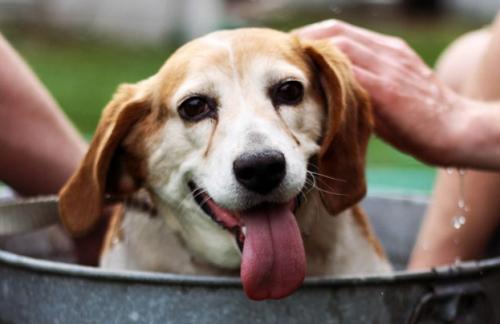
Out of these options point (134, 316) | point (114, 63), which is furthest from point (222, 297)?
point (114, 63)

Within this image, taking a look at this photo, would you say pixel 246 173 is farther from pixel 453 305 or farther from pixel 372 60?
pixel 372 60

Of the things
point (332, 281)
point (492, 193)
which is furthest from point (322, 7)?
point (332, 281)

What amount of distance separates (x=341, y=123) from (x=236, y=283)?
0.52 metres

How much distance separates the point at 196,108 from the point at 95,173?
26 centimetres

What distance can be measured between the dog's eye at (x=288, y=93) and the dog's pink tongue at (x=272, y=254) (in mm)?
233

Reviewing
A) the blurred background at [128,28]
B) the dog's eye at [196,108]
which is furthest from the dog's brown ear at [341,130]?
the blurred background at [128,28]

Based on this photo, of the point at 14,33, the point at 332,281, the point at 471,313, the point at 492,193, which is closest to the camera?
the point at 332,281

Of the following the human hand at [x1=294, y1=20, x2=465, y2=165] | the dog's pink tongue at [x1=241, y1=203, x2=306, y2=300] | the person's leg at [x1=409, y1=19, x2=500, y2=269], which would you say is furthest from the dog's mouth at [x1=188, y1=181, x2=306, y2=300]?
the person's leg at [x1=409, y1=19, x2=500, y2=269]

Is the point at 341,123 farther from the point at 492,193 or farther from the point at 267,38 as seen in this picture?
the point at 492,193

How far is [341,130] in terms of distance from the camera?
2143mm

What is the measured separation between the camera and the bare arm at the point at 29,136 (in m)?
2.40

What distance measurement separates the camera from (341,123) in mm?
2135

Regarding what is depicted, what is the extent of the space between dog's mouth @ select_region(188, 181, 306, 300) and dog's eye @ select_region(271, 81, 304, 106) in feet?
0.68

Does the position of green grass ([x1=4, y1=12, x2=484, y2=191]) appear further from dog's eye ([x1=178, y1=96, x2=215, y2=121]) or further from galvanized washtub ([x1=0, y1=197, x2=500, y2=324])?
galvanized washtub ([x1=0, y1=197, x2=500, y2=324])
